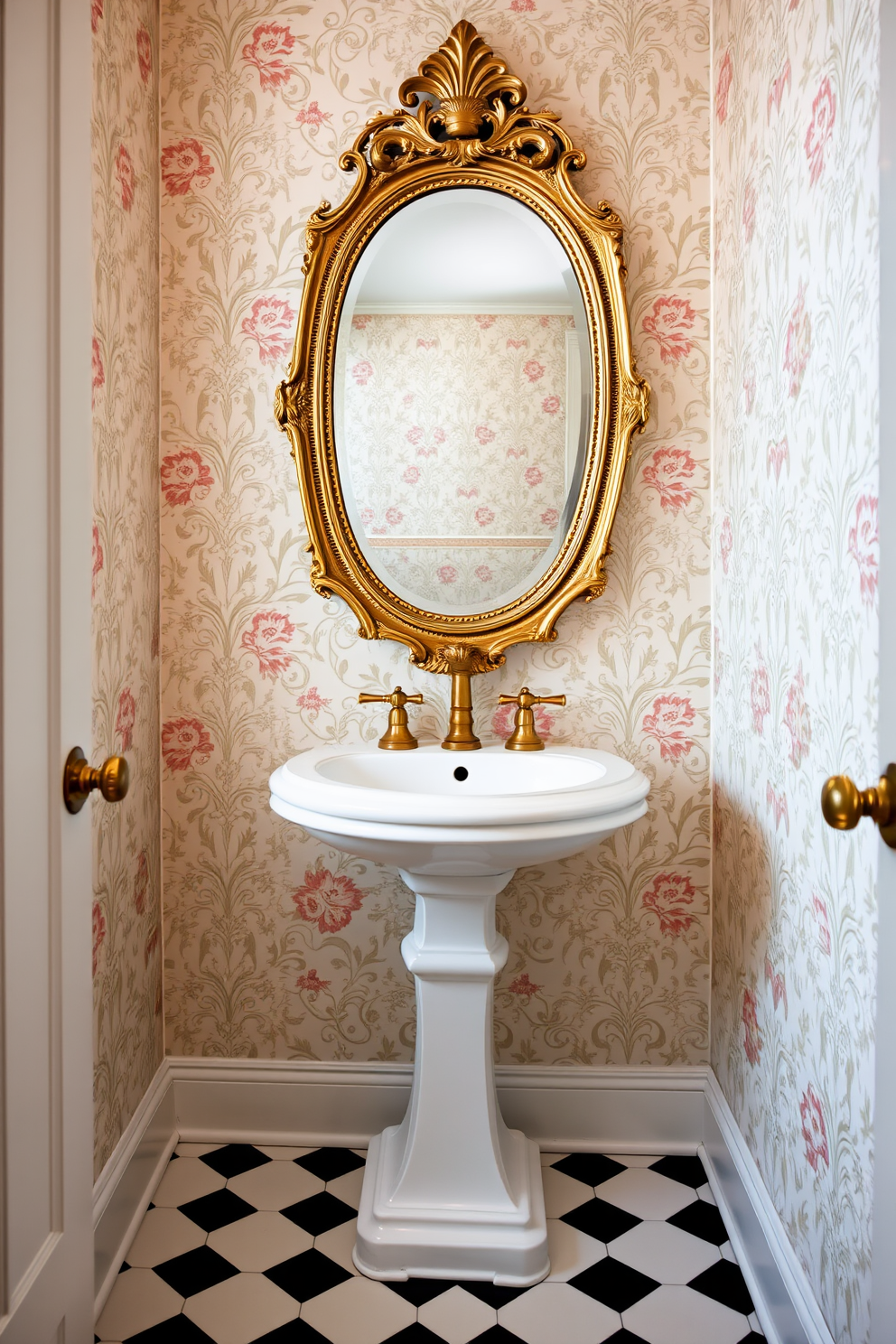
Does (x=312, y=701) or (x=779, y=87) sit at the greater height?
(x=779, y=87)

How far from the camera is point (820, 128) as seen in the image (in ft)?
3.65

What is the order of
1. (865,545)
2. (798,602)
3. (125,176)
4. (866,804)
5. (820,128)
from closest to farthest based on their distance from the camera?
(866,804) < (865,545) < (820,128) < (798,602) < (125,176)

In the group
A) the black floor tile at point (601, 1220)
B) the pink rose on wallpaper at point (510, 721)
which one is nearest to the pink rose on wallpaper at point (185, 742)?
the pink rose on wallpaper at point (510, 721)

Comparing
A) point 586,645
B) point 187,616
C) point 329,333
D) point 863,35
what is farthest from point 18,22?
point 586,645

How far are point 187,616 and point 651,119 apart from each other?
1.29 m

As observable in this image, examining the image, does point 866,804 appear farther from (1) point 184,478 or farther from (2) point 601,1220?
(1) point 184,478

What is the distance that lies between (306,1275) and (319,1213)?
154 millimetres

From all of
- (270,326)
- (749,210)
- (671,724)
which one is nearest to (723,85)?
(749,210)

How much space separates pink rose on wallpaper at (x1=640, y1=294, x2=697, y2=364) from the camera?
67.8 inches

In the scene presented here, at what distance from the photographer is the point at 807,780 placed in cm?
119

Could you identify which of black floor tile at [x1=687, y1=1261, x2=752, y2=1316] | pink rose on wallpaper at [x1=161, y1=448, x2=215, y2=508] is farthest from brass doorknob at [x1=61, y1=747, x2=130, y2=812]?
black floor tile at [x1=687, y1=1261, x2=752, y2=1316]

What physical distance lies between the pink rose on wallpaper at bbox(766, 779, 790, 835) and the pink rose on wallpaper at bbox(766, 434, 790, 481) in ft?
1.51

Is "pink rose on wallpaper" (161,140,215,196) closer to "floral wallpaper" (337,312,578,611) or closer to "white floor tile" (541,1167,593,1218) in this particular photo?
"floral wallpaper" (337,312,578,611)

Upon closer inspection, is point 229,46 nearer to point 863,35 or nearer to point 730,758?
point 863,35
